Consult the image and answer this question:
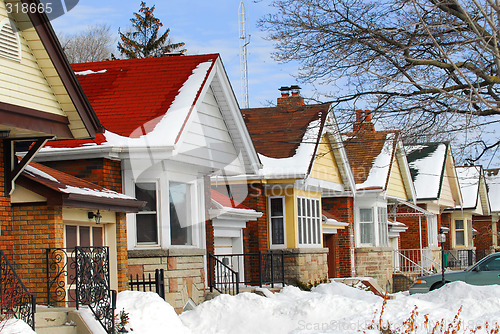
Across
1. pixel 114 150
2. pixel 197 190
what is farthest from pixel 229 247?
pixel 114 150

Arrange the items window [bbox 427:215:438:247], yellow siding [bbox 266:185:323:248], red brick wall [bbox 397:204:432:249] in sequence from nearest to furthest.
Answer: yellow siding [bbox 266:185:323:248] → red brick wall [bbox 397:204:432:249] → window [bbox 427:215:438:247]

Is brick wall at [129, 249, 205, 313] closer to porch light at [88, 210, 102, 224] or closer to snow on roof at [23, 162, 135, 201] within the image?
snow on roof at [23, 162, 135, 201]

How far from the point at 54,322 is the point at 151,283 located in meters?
3.60

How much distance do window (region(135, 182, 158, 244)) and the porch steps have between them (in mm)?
4878

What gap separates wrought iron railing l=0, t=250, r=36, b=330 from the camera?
10.3 m

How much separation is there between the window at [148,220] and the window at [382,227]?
16025mm

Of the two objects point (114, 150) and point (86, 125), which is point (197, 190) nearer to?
point (114, 150)

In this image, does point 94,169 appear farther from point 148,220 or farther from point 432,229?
point 432,229

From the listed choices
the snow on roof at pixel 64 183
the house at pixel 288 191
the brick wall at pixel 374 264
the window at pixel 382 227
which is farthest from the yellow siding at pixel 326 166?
the snow on roof at pixel 64 183

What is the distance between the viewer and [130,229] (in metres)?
Answer: 16.0

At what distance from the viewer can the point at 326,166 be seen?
86.1 ft

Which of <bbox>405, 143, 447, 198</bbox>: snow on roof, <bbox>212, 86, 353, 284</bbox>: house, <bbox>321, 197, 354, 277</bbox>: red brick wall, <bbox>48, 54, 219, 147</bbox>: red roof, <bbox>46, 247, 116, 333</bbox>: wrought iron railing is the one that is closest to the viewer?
<bbox>46, 247, 116, 333</bbox>: wrought iron railing

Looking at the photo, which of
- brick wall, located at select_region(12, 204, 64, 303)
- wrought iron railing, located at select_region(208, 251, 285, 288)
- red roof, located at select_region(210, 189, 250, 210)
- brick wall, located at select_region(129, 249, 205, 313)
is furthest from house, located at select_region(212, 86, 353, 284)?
brick wall, located at select_region(12, 204, 64, 303)

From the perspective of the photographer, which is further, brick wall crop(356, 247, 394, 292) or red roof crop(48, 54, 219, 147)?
brick wall crop(356, 247, 394, 292)
